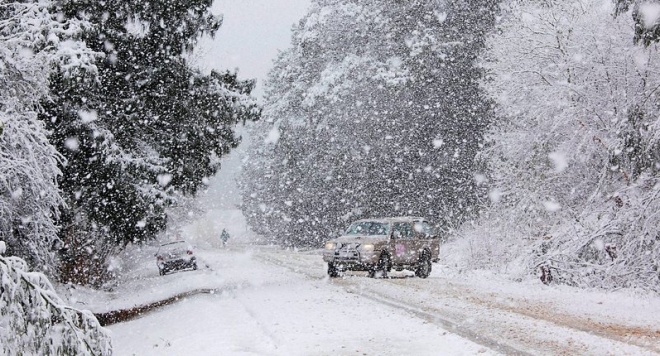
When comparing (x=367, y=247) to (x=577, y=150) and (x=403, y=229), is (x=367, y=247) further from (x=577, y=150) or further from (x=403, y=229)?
(x=577, y=150)

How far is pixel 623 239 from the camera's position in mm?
13906

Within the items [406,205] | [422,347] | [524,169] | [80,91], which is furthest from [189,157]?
[406,205]

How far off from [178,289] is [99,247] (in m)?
4.63

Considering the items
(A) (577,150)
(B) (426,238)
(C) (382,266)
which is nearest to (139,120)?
(C) (382,266)

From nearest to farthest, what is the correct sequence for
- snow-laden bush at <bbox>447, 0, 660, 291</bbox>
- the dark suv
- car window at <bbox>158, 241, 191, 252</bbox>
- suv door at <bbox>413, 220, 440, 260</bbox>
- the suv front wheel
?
snow-laden bush at <bbox>447, 0, 660, 291</bbox>
the suv front wheel
suv door at <bbox>413, 220, 440, 260</bbox>
the dark suv
car window at <bbox>158, 241, 191, 252</bbox>

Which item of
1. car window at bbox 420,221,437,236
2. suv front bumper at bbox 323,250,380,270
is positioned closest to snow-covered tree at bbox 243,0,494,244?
car window at bbox 420,221,437,236

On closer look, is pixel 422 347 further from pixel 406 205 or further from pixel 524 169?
pixel 406 205

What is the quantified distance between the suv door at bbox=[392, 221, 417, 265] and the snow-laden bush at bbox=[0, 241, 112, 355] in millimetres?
14639

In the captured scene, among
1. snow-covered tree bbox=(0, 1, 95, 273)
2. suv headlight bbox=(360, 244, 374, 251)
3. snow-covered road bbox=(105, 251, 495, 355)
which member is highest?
snow-covered tree bbox=(0, 1, 95, 273)

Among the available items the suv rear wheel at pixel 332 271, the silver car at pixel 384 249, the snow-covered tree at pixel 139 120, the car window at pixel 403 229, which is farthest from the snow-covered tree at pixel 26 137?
the car window at pixel 403 229

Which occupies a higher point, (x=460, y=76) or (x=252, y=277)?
(x=460, y=76)

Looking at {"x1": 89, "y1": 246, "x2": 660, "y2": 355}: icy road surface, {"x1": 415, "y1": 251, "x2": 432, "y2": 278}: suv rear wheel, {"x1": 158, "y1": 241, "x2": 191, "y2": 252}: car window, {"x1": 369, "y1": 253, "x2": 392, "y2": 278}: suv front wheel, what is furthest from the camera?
{"x1": 158, "y1": 241, "x2": 191, "y2": 252}: car window

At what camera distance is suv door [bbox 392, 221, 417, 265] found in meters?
19.7

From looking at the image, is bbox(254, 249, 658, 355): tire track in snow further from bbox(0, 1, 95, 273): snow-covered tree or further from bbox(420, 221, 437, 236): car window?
bbox(0, 1, 95, 273): snow-covered tree
